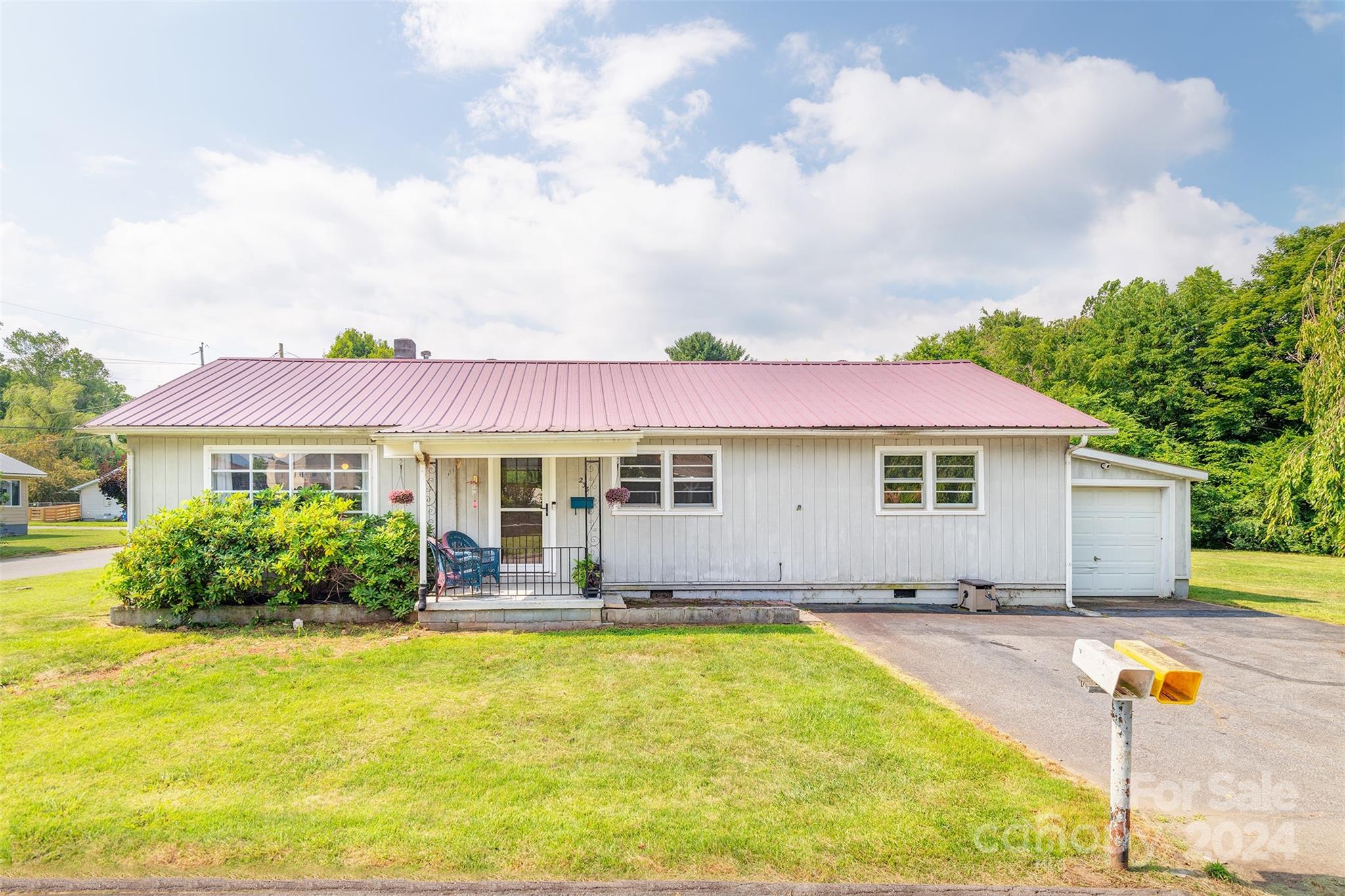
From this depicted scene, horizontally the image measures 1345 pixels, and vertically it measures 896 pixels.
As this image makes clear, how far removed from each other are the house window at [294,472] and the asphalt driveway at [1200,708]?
7717 millimetres

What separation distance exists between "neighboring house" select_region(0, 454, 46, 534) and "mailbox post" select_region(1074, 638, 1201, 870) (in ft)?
117

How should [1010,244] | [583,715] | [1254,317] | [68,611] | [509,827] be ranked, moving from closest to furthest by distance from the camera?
[509,827] < [583,715] < [68,611] < [1010,244] < [1254,317]

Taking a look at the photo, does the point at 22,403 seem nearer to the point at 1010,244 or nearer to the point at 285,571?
the point at 285,571

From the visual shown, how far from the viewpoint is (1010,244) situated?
1546 cm

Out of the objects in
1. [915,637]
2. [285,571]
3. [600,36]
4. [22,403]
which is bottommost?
[915,637]

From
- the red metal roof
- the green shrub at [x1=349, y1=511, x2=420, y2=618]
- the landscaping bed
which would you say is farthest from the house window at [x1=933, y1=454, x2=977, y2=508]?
the landscaping bed

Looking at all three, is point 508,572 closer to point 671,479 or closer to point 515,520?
point 515,520

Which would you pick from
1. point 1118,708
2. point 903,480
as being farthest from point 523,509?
point 1118,708

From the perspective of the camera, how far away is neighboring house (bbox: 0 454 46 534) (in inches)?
984

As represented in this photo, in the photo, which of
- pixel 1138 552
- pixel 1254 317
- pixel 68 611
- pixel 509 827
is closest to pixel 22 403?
pixel 68 611

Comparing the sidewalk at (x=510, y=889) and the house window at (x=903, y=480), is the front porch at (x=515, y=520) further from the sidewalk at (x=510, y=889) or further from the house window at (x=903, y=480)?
the sidewalk at (x=510, y=889)

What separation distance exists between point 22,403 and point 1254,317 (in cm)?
7191

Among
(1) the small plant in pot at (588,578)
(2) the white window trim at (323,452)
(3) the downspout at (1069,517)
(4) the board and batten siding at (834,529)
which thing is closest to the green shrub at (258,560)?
(2) the white window trim at (323,452)

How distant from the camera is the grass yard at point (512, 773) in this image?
3.08 metres
